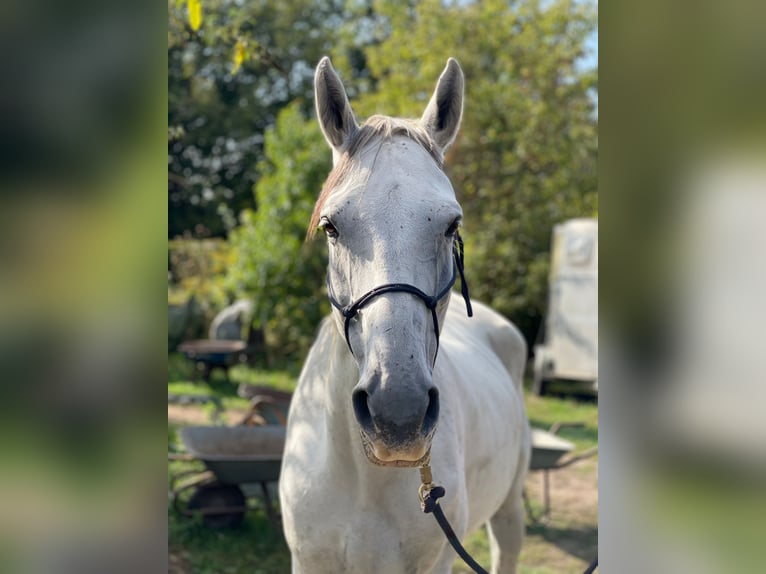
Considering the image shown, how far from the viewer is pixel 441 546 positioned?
82.1 inches

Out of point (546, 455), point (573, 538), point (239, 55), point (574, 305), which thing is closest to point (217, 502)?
point (546, 455)

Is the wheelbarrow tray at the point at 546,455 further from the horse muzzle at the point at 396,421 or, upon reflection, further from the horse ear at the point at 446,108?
the horse muzzle at the point at 396,421

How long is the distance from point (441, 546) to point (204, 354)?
9070 mm

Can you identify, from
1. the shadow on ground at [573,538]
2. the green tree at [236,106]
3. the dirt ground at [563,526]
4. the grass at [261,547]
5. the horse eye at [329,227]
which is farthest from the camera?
the green tree at [236,106]

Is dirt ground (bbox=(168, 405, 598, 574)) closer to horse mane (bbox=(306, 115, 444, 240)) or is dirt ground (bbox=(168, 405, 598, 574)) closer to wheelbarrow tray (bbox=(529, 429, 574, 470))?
wheelbarrow tray (bbox=(529, 429, 574, 470))

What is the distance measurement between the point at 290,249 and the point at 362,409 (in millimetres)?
8401

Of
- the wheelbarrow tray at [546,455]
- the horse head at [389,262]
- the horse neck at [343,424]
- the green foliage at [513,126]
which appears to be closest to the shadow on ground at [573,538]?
the wheelbarrow tray at [546,455]

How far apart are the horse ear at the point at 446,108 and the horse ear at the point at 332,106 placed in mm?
248

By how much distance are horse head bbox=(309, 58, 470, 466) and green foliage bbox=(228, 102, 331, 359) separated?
25.4 ft

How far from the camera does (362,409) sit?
146 cm

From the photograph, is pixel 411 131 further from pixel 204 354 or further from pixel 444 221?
pixel 204 354

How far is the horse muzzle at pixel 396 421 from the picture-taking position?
138cm

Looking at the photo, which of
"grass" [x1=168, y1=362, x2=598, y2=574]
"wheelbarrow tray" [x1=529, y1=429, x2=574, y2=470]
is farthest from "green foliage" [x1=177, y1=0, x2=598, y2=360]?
"wheelbarrow tray" [x1=529, y1=429, x2=574, y2=470]

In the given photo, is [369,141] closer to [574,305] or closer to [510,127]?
[574,305]
